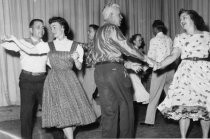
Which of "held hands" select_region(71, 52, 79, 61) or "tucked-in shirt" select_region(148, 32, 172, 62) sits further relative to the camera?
"tucked-in shirt" select_region(148, 32, 172, 62)

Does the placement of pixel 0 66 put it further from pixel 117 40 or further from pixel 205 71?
pixel 205 71

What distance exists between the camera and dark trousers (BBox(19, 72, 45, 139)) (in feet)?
12.0

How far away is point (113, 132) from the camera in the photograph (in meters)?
3.18

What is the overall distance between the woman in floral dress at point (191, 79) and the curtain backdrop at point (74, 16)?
318 cm

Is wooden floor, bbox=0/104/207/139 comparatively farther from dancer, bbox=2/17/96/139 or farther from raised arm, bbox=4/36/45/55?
raised arm, bbox=4/36/45/55

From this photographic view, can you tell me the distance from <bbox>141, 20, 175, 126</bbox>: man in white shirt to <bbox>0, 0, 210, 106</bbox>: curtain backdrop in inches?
85.5

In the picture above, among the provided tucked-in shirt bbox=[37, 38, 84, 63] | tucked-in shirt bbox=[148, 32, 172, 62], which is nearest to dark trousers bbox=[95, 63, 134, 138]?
tucked-in shirt bbox=[37, 38, 84, 63]

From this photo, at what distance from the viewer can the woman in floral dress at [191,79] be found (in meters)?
3.46

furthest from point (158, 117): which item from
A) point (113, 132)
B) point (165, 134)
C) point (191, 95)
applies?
point (113, 132)

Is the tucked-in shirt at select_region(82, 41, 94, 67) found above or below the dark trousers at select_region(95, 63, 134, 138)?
above

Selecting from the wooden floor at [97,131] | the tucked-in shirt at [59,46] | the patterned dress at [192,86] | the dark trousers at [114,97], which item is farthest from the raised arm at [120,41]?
the wooden floor at [97,131]

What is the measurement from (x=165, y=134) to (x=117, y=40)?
71.0 inches

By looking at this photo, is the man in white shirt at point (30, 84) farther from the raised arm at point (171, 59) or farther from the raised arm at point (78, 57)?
the raised arm at point (171, 59)

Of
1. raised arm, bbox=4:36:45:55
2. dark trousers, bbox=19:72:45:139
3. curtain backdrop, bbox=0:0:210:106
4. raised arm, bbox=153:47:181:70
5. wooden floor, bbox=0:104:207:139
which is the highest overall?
curtain backdrop, bbox=0:0:210:106
